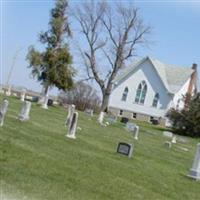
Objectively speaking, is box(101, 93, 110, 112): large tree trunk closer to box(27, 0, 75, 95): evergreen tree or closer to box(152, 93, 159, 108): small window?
box(152, 93, 159, 108): small window

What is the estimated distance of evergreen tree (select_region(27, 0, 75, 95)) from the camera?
46062mm

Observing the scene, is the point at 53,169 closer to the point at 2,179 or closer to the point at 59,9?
the point at 2,179

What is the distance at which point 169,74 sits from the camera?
209ft

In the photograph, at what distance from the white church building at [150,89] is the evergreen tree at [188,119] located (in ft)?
35.8

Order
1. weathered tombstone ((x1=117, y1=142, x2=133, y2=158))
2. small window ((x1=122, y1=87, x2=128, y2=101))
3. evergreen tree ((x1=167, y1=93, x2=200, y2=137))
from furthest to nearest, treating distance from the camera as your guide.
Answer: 1. small window ((x1=122, y1=87, x2=128, y2=101))
2. evergreen tree ((x1=167, y1=93, x2=200, y2=137))
3. weathered tombstone ((x1=117, y1=142, x2=133, y2=158))

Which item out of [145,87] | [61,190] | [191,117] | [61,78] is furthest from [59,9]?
[61,190]

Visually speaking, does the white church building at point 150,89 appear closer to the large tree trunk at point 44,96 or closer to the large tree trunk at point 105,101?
the large tree trunk at point 105,101

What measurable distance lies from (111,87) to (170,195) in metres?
50.4

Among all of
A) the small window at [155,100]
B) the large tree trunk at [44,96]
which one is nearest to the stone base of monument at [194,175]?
the large tree trunk at [44,96]

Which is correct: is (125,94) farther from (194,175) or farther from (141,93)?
(194,175)

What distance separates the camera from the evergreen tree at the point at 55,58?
46.1 m

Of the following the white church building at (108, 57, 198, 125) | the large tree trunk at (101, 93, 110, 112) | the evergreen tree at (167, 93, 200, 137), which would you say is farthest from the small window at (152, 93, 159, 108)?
the evergreen tree at (167, 93, 200, 137)

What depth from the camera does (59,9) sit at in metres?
47.1

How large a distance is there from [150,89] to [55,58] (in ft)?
62.2
